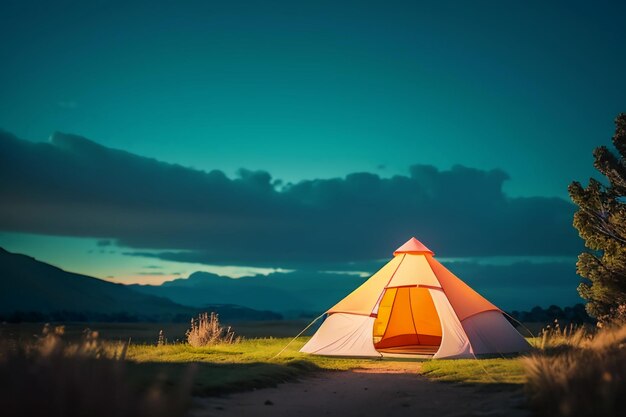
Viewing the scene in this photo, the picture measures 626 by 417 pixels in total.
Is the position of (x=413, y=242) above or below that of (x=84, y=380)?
above

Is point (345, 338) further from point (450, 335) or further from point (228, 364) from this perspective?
point (228, 364)

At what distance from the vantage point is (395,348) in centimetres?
1750

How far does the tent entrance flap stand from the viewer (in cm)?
1812

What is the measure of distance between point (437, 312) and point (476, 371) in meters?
3.43

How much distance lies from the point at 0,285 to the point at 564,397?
201 feet

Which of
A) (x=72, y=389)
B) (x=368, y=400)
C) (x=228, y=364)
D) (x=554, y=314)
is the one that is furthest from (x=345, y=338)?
(x=554, y=314)

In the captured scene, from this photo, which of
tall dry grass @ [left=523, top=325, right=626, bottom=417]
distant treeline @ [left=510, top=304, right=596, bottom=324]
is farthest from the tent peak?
distant treeline @ [left=510, top=304, right=596, bottom=324]

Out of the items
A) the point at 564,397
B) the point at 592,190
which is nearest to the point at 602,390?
the point at 564,397

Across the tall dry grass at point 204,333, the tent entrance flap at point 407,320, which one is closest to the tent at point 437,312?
the tent entrance flap at point 407,320

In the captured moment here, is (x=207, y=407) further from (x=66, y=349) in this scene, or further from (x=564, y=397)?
(x=564, y=397)

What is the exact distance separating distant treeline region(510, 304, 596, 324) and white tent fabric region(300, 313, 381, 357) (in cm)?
2209

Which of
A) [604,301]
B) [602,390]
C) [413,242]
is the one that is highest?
[413,242]

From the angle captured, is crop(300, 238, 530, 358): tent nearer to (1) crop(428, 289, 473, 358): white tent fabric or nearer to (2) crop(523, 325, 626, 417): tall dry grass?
(1) crop(428, 289, 473, 358): white tent fabric

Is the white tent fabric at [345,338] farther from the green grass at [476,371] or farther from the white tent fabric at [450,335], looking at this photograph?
the green grass at [476,371]
